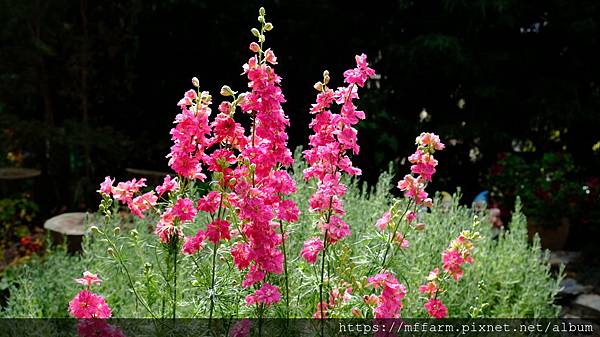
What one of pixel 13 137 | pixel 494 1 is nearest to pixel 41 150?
pixel 13 137

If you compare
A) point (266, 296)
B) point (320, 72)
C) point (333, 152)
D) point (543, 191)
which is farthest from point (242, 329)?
point (320, 72)

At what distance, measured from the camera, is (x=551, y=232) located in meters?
4.88

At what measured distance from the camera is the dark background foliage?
5637mm

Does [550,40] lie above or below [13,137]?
above

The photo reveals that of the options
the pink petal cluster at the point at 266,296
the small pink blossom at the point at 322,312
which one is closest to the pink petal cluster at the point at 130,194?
the pink petal cluster at the point at 266,296

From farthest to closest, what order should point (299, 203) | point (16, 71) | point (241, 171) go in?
point (16, 71) < point (299, 203) < point (241, 171)

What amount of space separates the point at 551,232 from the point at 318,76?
2.34 meters

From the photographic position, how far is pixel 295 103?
236 inches

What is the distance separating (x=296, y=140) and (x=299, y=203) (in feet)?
8.98

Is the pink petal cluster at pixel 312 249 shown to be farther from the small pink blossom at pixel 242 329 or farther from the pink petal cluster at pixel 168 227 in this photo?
the pink petal cluster at pixel 168 227

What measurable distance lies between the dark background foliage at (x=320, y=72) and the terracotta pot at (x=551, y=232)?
0.86 metres

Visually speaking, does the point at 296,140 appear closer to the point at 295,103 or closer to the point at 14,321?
the point at 295,103

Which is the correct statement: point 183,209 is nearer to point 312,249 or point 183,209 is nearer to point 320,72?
point 312,249

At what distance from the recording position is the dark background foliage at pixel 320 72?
5637 millimetres
